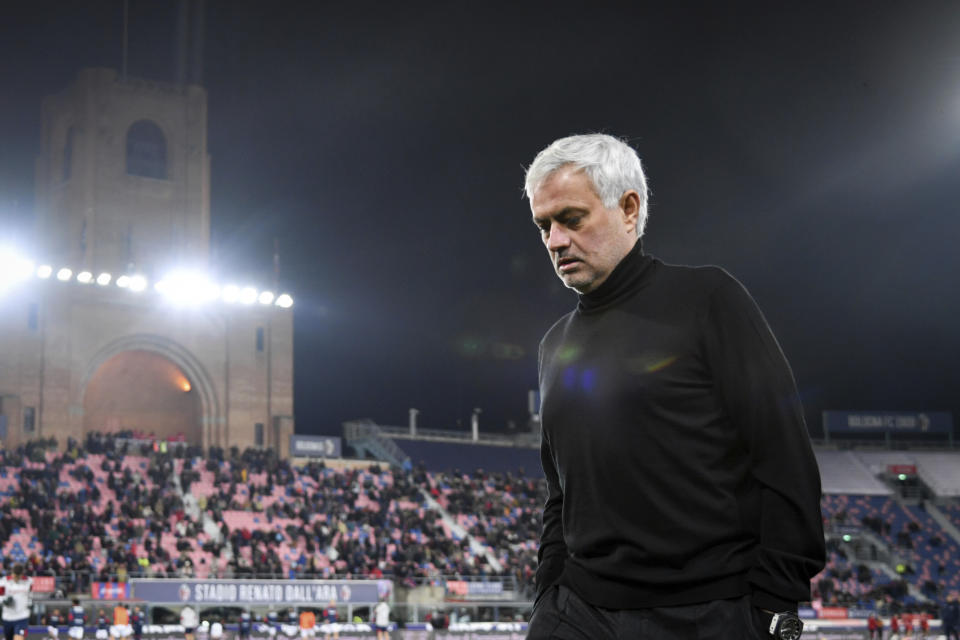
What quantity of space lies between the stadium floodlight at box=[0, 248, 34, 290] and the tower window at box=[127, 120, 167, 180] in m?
8.54

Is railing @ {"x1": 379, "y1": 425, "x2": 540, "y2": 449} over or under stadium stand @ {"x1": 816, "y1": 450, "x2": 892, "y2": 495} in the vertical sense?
over

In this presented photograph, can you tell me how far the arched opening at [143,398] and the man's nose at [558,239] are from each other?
158 ft

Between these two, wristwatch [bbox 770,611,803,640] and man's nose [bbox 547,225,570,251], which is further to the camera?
man's nose [bbox 547,225,570,251]

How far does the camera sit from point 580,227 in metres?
3.18

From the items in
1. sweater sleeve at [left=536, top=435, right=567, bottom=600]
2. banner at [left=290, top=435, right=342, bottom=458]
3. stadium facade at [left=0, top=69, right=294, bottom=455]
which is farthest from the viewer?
banner at [left=290, top=435, right=342, bottom=458]

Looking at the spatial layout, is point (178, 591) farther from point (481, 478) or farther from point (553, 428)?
point (553, 428)

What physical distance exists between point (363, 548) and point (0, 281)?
1977cm

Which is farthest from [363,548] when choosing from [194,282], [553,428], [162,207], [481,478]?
[553,428]

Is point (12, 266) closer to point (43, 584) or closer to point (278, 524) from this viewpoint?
point (278, 524)

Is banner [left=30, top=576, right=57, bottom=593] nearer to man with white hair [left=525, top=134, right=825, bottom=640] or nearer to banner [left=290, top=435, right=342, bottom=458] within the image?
banner [left=290, top=435, right=342, bottom=458]

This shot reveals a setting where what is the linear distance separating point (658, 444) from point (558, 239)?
662 mm

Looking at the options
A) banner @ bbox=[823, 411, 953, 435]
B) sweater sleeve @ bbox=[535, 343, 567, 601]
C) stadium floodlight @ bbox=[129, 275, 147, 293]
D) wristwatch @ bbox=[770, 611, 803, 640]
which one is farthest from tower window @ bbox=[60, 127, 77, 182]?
wristwatch @ bbox=[770, 611, 803, 640]

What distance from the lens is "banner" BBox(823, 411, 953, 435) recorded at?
205 ft

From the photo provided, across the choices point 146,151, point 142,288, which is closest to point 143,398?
point 142,288
